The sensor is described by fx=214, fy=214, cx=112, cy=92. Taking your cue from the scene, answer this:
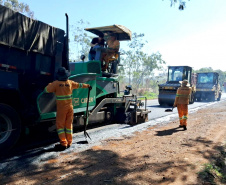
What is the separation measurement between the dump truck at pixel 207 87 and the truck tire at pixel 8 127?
65.9ft

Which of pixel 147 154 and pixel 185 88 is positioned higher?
pixel 185 88

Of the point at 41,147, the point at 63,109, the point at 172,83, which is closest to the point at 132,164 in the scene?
the point at 63,109

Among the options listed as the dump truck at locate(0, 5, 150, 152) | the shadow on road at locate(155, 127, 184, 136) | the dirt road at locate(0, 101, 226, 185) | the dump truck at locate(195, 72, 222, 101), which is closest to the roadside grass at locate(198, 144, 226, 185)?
the dirt road at locate(0, 101, 226, 185)

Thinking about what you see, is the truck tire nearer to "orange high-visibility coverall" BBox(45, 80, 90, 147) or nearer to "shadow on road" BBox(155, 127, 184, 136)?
"orange high-visibility coverall" BBox(45, 80, 90, 147)

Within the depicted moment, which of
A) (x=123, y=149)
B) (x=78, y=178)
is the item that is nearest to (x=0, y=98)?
(x=78, y=178)

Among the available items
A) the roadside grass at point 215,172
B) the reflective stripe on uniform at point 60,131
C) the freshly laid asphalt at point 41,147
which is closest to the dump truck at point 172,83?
the freshly laid asphalt at point 41,147

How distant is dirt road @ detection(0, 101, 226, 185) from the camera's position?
3.00 m

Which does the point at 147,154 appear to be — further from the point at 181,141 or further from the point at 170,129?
the point at 170,129

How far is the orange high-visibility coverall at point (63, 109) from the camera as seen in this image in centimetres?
430

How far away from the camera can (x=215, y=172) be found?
135 inches

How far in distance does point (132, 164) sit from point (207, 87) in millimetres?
19882

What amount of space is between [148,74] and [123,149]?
29.6 metres

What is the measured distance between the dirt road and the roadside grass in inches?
1.6

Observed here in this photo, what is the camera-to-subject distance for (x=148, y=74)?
109 ft
